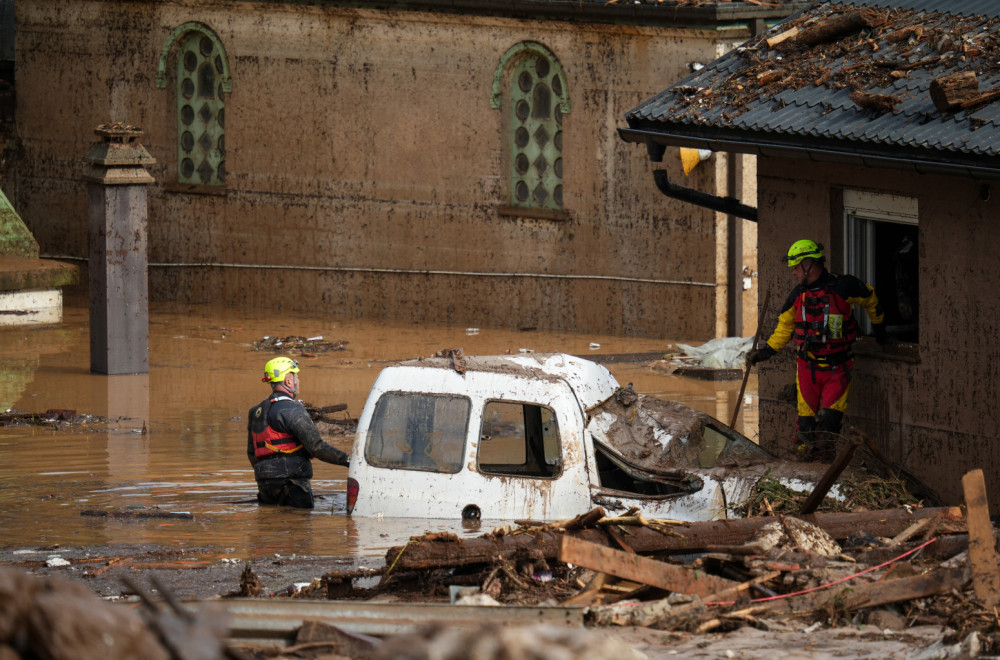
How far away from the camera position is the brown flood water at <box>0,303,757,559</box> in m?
11.6

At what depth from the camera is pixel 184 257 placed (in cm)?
2472

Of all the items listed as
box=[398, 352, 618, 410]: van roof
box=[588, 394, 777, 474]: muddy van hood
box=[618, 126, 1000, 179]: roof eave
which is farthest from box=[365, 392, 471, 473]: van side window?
box=[618, 126, 1000, 179]: roof eave

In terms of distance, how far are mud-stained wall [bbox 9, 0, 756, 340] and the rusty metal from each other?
45.2 feet

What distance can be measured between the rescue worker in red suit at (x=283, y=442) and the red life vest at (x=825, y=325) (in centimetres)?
368

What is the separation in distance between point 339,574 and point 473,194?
14.1m

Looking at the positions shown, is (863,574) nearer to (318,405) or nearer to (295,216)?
(318,405)

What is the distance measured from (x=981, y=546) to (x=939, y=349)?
132 inches

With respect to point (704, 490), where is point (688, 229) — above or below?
above

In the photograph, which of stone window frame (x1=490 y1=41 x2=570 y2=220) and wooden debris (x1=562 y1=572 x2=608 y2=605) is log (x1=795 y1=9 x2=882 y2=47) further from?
stone window frame (x1=490 y1=41 x2=570 y2=220)

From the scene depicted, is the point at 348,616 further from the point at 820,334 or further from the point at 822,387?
the point at 822,387

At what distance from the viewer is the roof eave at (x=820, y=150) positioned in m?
10.4

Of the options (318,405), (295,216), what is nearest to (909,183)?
(318,405)

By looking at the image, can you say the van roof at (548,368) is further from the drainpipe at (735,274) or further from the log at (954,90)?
the drainpipe at (735,274)

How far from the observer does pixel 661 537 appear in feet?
29.8
